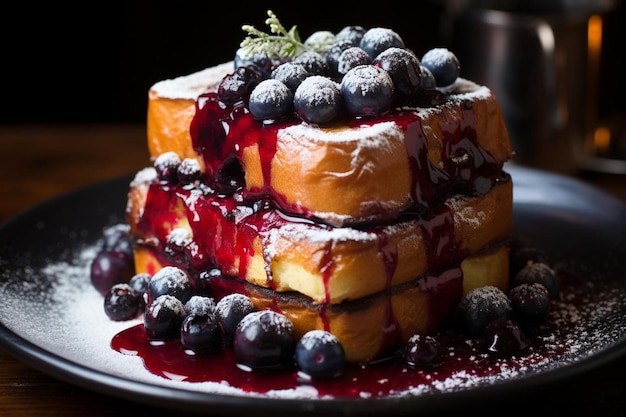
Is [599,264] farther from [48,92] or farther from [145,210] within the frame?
[48,92]

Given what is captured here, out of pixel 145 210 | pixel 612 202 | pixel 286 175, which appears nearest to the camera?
pixel 286 175

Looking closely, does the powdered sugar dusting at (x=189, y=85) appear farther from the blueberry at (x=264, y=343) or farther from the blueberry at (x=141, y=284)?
the blueberry at (x=264, y=343)

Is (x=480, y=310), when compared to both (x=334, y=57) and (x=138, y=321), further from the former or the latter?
(x=138, y=321)

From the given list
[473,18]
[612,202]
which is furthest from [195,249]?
[473,18]

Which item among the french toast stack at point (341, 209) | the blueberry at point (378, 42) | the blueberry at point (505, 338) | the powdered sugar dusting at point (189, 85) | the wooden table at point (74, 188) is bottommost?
the wooden table at point (74, 188)

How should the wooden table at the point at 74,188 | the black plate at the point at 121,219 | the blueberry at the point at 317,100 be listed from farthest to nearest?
1. the blueberry at the point at 317,100
2. the wooden table at the point at 74,188
3. the black plate at the point at 121,219

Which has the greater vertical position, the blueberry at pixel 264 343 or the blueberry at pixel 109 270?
the blueberry at pixel 264 343

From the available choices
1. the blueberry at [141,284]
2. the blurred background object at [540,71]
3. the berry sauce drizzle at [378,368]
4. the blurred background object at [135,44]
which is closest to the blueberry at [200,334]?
the berry sauce drizzle at [378,368]
